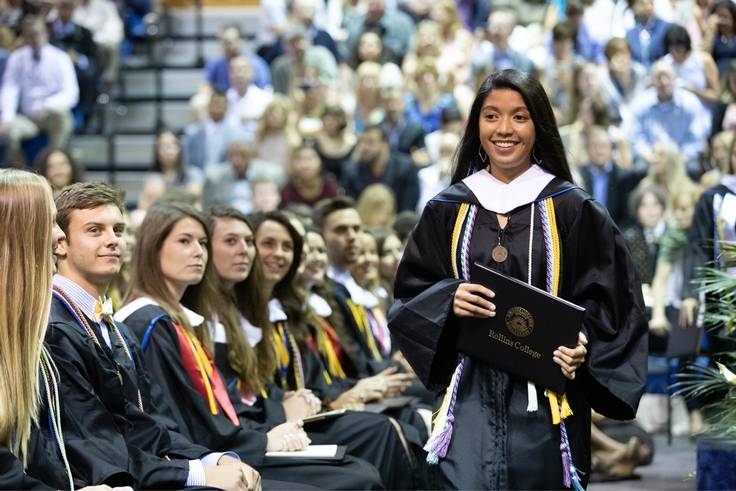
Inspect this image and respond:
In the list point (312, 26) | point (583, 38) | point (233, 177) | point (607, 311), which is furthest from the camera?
point (312, 26)

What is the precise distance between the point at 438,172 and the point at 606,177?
150 centimetres

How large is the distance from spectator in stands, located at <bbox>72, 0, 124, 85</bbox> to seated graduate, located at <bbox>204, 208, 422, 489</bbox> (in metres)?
8.44

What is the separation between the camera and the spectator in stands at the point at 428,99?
12695mm

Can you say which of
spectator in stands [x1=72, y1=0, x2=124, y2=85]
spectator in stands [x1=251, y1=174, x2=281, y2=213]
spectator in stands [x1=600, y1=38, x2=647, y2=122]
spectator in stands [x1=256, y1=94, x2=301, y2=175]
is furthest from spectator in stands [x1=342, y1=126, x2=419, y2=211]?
spectator in stands [x1=72, y1=0, x2=124, y2=85]

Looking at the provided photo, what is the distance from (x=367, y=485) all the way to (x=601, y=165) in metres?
6.21

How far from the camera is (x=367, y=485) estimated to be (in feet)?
18.2

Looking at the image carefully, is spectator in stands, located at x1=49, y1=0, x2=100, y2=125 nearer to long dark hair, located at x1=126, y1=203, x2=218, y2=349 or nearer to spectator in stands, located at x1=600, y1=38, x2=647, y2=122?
spectator in stands, located at x1=600, y1=38, x2=647, y2=122

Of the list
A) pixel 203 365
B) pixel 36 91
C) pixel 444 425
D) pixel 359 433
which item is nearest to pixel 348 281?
pixel 359 433

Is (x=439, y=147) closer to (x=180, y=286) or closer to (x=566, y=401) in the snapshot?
(x=180, y=286)

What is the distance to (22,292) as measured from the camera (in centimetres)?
377

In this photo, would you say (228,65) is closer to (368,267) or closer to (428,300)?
(368,267)

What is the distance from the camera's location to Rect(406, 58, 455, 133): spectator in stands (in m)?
12.7

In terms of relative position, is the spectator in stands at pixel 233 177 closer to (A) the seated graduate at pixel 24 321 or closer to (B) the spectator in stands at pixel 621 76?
(B) the spectator in stands at pixel 621 76

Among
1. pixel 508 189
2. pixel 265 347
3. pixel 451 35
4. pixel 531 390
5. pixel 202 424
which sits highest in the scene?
pixel 451 35
